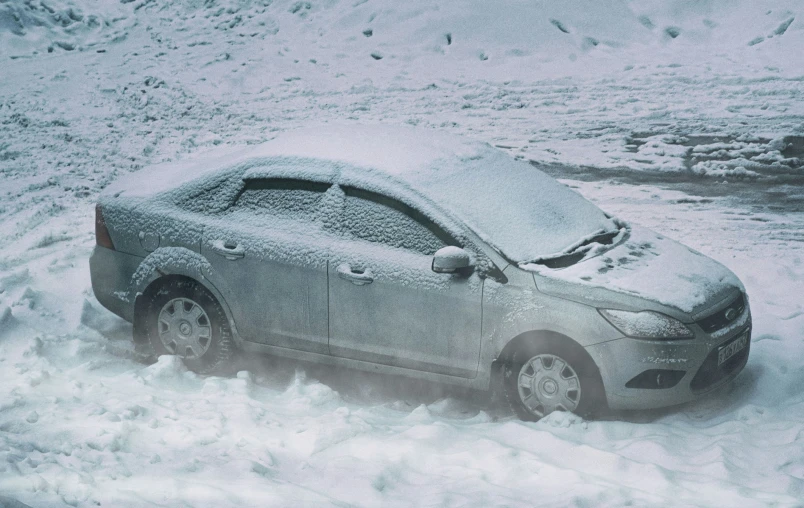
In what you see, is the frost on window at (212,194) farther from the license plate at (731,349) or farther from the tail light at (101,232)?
the license plate at (731,349)

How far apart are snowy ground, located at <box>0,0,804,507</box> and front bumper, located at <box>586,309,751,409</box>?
208 mm

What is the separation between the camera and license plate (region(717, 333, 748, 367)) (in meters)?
4.94

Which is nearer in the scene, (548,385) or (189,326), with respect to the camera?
(548,385)

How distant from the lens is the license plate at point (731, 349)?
4938mm

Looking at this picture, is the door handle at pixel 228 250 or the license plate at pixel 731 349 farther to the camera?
the door handle at pixel 228 250

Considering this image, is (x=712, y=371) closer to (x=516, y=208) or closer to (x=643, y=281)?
(x=643, y=281)

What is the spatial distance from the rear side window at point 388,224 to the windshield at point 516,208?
0.56 ft

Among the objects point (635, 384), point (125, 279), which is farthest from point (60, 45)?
point (635, 384)

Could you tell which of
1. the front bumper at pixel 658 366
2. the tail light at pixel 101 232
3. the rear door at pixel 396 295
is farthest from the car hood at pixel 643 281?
the tail light at pixel 101 232

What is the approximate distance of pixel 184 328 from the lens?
572cm

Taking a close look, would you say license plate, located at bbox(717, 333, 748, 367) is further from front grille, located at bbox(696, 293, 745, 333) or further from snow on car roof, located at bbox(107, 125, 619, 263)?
snow on car roof, located at bbox(107, 125, 619, 263)

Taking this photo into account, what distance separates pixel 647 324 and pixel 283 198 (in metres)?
2.30

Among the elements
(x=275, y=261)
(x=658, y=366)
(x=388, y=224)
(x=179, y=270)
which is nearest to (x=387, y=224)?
(x=388, y=224)

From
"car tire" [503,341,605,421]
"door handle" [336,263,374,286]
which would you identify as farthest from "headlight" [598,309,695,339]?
"door handle" [336,263,374,286]
